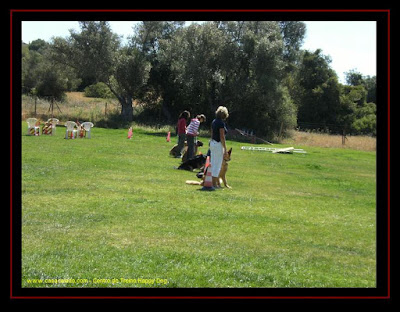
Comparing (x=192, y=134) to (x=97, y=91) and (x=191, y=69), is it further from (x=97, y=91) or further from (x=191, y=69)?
(x=97, y=91)

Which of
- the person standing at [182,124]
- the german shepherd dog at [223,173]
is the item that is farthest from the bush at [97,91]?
the german shepherd dog at [223,173]

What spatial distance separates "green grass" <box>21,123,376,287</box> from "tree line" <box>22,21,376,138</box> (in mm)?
25883

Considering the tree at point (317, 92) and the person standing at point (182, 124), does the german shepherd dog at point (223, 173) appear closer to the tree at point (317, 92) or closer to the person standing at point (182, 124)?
the person standing at point (182, 124)

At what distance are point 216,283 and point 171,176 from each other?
874 cm

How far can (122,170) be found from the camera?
15.1 metres

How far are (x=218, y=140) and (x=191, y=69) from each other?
2903cm

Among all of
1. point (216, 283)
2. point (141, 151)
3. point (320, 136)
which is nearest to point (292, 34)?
point (320, 136)

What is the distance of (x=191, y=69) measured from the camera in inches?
1580

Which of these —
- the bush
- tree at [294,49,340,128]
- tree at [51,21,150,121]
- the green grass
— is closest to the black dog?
the green grass

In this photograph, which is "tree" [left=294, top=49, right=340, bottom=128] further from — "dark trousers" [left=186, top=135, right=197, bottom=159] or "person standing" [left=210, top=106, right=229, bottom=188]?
"person standing" [left=210, top=106, right=229, bottom=188]

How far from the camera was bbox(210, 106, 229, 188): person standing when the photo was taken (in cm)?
1186

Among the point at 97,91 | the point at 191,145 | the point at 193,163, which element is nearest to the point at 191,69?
the point at 97,91

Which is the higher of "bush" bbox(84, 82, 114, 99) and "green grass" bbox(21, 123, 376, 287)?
"bush" bbox(84, 82, 114, 99)
